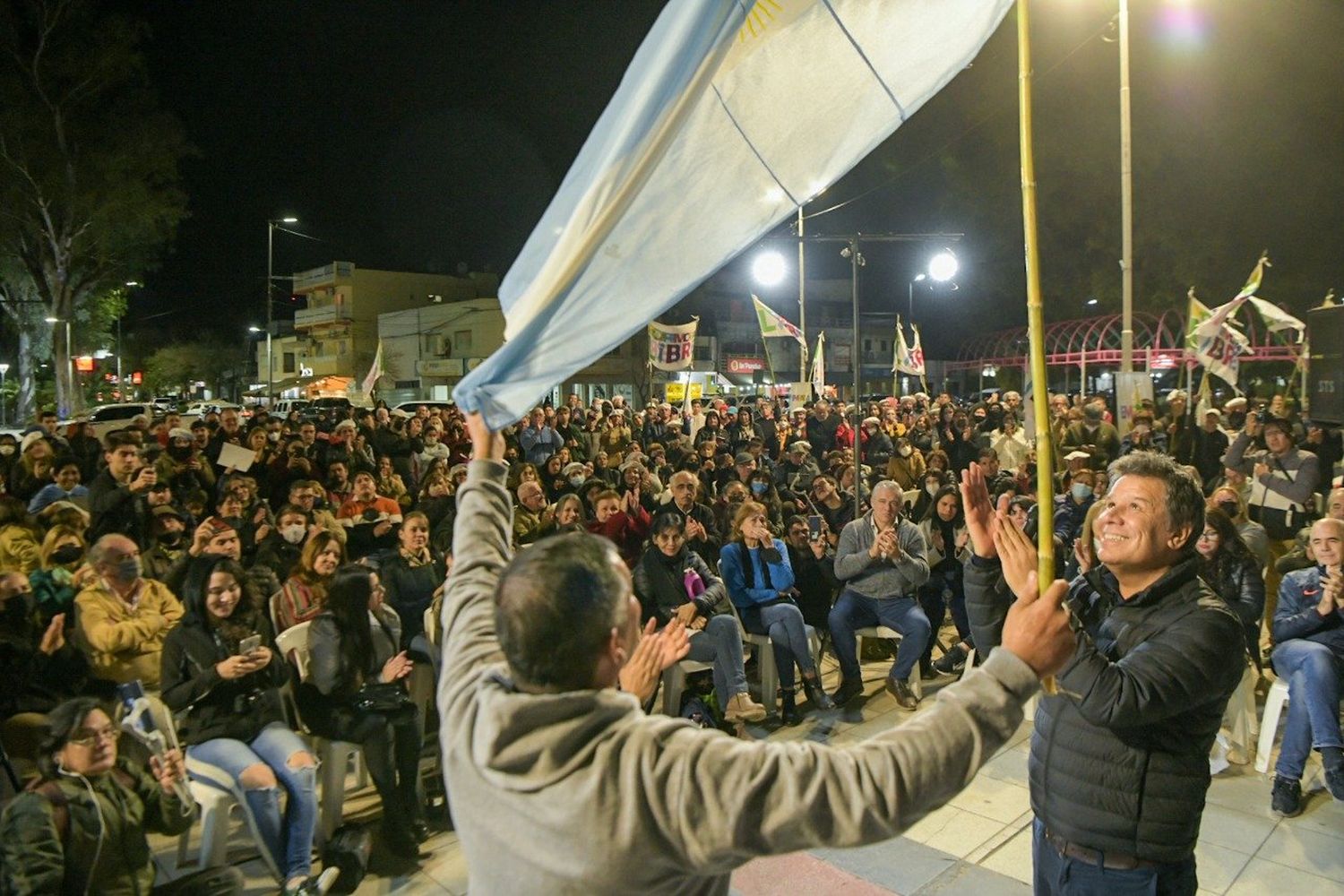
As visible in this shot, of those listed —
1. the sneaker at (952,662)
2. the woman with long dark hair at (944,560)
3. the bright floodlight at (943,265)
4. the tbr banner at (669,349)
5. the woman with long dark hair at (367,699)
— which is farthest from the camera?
the tbr banner at (669,349)

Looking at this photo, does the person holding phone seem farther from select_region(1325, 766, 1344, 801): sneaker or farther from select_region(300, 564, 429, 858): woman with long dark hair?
select_region(1325, 766, 1344, 801): sneaker

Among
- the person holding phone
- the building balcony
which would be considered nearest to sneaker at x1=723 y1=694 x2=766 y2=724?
the person holding phone

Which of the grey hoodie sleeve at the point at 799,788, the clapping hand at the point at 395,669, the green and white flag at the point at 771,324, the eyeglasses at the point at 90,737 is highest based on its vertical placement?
the green and white flag at the point at 771,324

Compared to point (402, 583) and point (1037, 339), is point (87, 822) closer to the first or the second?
point (402, 583)

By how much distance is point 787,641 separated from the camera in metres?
6.43

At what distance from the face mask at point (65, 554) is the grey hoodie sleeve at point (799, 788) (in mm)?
6077

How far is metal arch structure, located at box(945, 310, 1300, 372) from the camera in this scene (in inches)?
1117

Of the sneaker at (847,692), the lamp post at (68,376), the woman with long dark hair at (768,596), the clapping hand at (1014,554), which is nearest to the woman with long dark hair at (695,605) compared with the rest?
the woman with long dark hair at (768,596)

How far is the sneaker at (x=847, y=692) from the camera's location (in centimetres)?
657

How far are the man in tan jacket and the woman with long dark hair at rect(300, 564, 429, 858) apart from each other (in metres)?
0.91

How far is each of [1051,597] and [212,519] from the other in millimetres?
5972

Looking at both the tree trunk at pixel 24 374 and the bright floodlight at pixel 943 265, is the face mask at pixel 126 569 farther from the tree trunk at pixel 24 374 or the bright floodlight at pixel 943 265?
the tree trunk at pixel 24 374

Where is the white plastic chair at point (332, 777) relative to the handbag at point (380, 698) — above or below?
below

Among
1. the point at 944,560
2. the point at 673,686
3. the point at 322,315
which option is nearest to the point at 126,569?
the point at 673,686
